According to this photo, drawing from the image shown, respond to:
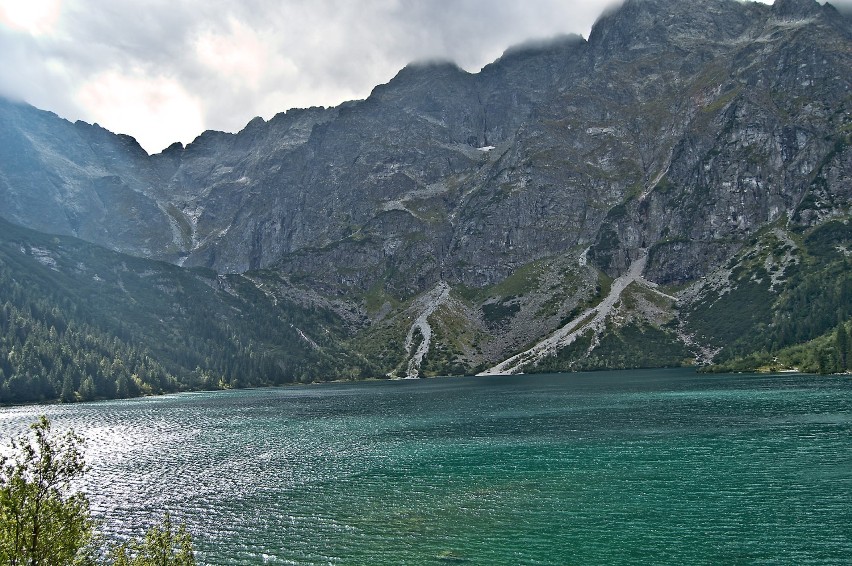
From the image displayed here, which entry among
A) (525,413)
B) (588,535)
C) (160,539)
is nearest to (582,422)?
(525,413)

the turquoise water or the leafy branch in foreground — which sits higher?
the leafy branch in foreground

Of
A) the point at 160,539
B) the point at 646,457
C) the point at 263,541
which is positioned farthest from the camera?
the point at 646,457

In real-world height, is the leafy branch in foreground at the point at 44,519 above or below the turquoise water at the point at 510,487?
above

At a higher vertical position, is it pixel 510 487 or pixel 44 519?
pixel 44 519

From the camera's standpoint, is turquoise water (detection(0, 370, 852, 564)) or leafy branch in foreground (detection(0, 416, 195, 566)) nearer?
leafy branch in foreground (detection(0, 416, 195, 566))

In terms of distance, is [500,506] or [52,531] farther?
[500,506]

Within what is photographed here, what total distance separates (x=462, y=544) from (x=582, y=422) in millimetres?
81773

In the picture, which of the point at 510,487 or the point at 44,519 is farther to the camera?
the point at 510,487

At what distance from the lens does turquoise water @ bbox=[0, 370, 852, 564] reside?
51.4 meters

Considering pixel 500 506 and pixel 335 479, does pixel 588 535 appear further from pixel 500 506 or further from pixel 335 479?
pixel 335 479

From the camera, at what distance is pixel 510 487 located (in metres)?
72.9

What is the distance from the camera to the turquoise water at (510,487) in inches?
2024

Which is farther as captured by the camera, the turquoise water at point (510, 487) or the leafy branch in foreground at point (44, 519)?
the turquoise water at point (510, 487)

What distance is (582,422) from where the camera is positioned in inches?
5027
